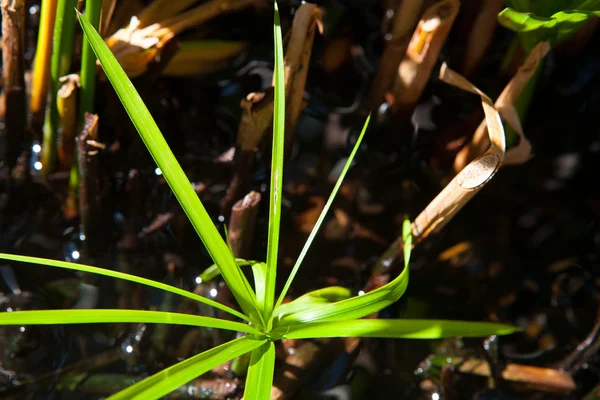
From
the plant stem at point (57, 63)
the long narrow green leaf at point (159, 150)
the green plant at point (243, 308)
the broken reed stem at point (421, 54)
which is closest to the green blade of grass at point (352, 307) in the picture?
the green plant at point (243, 308)

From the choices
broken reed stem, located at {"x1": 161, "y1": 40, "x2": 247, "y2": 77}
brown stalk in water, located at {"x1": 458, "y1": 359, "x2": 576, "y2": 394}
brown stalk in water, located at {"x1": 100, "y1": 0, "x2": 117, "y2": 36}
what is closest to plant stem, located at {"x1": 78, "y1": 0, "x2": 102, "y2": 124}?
brown stalk in water, located at {"x1": 100, "y1": 0, "x2": 117, "y2": 36}

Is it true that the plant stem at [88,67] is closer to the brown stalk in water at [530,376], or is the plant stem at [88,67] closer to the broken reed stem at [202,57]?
the broken reed stem at [202,57]

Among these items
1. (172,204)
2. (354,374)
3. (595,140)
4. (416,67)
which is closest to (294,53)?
(416,67)

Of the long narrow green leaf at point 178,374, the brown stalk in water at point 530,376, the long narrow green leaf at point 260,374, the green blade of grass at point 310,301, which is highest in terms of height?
the long narrow green leaf at point 178,374

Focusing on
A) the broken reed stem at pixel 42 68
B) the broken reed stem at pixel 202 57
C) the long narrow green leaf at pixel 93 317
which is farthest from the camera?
the broken reed stem at pixel 202 57

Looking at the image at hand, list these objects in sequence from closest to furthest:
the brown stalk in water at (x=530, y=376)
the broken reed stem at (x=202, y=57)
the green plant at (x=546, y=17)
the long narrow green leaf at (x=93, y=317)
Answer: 1. the long narrow green leaf at (x=93, y=317)
2. the green plant at (x=546, y=17)
3. the brown stalk in water at (x=530, y=376)
4. the broken reed stem at (x=202, y=57)

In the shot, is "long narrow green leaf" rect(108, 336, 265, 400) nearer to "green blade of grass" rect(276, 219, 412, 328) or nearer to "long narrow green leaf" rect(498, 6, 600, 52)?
"green blade of grass" rect(276, 219, 412, 328)

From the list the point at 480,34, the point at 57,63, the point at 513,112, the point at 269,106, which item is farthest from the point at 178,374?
the point at 480,34
